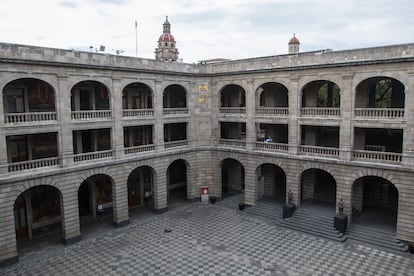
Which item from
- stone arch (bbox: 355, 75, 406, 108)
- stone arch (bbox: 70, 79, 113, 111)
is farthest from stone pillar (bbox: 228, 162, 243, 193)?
stone arch (bbox: 70, 79, 113, 111)

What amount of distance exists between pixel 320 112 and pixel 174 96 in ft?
52.5

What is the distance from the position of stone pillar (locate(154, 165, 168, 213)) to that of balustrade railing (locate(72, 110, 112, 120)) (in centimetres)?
728

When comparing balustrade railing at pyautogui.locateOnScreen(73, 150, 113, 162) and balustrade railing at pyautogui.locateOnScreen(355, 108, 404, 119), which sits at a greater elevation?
balustrade railing at pyautogui.locateOnScreen(355, 108, 404, 119)

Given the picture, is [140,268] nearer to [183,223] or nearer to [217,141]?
[183,223]

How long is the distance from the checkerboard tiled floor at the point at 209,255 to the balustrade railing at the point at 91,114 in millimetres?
9874

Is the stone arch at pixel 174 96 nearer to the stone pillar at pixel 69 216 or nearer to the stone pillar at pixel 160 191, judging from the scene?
the stone pillar at pixel 160 191

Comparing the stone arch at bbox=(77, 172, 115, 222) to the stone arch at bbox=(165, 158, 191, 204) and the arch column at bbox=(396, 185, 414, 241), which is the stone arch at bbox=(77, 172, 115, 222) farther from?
the arch column at bbox=(396, 185, 414, 241)

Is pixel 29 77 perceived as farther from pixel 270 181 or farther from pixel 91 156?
pixel 270 181

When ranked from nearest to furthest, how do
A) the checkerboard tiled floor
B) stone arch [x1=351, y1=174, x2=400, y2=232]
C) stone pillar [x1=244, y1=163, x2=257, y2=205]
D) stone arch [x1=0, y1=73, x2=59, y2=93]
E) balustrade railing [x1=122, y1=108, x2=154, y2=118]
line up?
the checkerboard tiled floor → stone arch [x1=0, y1=73, x2=59, y2=93] → stone arch [x1=351, y1=174, x2=400, y2=232] → balustrade railing [x1=122, y1=108, x2=154, y2=118] → stone pillar [x1=244, y1=163, x2=257, y2=205]

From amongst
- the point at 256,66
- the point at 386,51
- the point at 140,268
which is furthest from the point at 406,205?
the point at 140,268

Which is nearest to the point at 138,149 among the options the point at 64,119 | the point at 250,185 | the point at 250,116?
the point at 64,119

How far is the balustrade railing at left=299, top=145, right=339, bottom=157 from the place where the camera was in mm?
28094

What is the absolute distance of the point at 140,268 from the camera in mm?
21969

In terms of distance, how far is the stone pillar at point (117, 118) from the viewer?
27750mm
